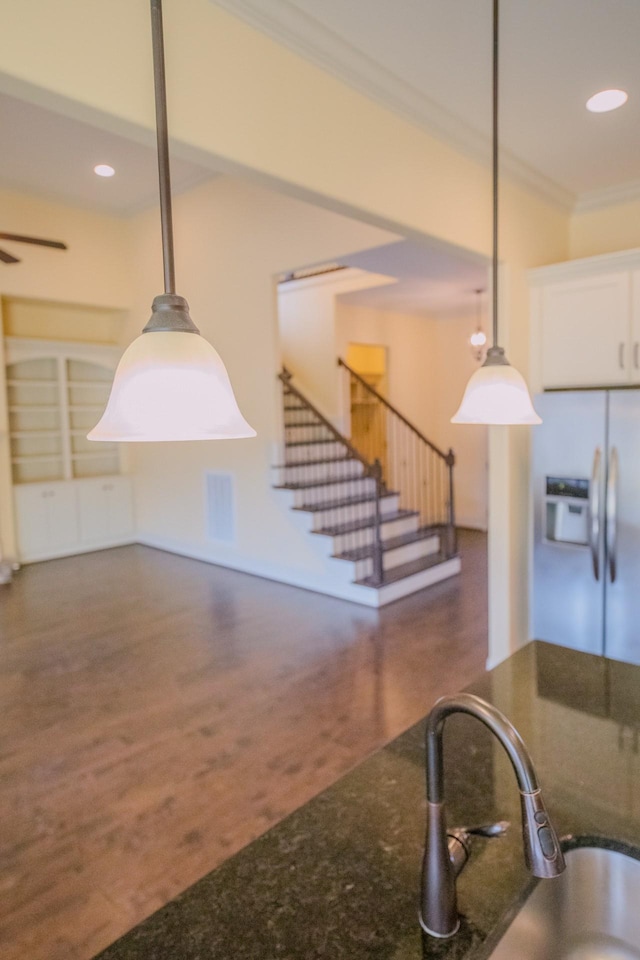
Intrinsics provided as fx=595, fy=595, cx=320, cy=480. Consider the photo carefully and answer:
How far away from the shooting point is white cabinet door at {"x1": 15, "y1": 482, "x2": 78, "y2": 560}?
654cm

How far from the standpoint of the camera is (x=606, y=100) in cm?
256

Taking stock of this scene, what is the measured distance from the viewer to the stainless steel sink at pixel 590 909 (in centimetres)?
100

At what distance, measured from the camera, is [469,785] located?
124 cm

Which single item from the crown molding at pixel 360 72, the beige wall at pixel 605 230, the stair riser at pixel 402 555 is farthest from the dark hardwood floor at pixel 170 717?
the crown molding at pixel 360 72

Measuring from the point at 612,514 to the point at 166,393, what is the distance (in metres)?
2.88

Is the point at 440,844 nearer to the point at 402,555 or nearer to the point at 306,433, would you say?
the point at 402,555

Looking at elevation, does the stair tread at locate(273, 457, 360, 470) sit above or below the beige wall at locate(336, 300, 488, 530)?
below

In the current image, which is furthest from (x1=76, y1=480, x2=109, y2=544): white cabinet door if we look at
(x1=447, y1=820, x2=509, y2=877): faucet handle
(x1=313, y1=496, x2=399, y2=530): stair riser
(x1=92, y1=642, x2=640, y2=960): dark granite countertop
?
(x1=447, y1=820, x2=509, y2=877): faucet handle

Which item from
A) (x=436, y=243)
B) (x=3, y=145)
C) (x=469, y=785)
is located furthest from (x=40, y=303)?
(x=469, y=785)

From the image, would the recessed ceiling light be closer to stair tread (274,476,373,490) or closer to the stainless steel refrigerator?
the stainless steel refrigerator

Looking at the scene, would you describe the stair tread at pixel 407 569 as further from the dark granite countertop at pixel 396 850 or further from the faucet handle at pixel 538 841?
the faucet handle at pixel 538 841

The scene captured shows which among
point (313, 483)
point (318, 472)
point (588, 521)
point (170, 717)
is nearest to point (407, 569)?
point (313, 483)

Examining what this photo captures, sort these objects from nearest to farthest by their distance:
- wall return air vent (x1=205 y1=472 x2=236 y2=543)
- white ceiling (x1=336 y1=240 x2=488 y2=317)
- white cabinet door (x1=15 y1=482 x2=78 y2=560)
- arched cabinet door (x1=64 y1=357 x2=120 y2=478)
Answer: white ceiling (x1=336 y1=240 x2=488 y2=317)
wall return air vent (x1=205 y1=472 x2=236 y2=543)
white cabinet door (x1=15 y1=482 x2=78 y2=560)
arched cabinet door (x1=64 y1=357 x2=120 y2=478)

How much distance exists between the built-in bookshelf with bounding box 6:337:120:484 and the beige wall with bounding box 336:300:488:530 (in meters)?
3.52
